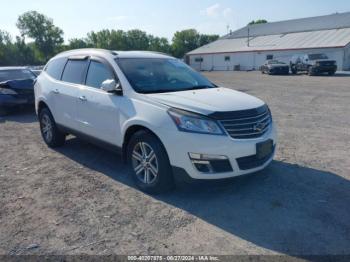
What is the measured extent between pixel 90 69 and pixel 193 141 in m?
2.52

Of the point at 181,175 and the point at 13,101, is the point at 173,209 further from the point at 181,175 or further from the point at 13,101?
the point at 13,101

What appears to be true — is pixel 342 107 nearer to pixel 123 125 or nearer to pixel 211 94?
pixel 211 94

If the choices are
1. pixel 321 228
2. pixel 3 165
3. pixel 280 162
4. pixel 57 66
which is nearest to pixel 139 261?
pixel 321 228

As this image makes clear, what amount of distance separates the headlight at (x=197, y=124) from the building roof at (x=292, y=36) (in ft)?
125

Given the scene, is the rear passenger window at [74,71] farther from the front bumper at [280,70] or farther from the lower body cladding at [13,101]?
the front bumper at [280,70]

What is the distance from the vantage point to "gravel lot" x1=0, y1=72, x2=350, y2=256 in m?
3.36

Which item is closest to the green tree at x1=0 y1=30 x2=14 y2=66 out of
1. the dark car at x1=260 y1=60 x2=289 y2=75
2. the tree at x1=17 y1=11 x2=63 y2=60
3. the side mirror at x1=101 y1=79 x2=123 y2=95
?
the tree at x1=17 y1=11 x2=63 y2=60

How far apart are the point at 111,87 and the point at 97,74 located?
757 mm

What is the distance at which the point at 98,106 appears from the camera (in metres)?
5.06

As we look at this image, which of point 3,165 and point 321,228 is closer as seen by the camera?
point 321,228

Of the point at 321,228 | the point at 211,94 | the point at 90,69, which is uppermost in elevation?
the point at 90,69

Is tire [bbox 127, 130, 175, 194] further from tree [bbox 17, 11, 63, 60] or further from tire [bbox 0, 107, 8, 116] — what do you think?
tree [bbox 17, 11, 63, 60]

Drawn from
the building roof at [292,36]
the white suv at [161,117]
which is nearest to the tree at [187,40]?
the building roof at [292,36]

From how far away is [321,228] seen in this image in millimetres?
3564
